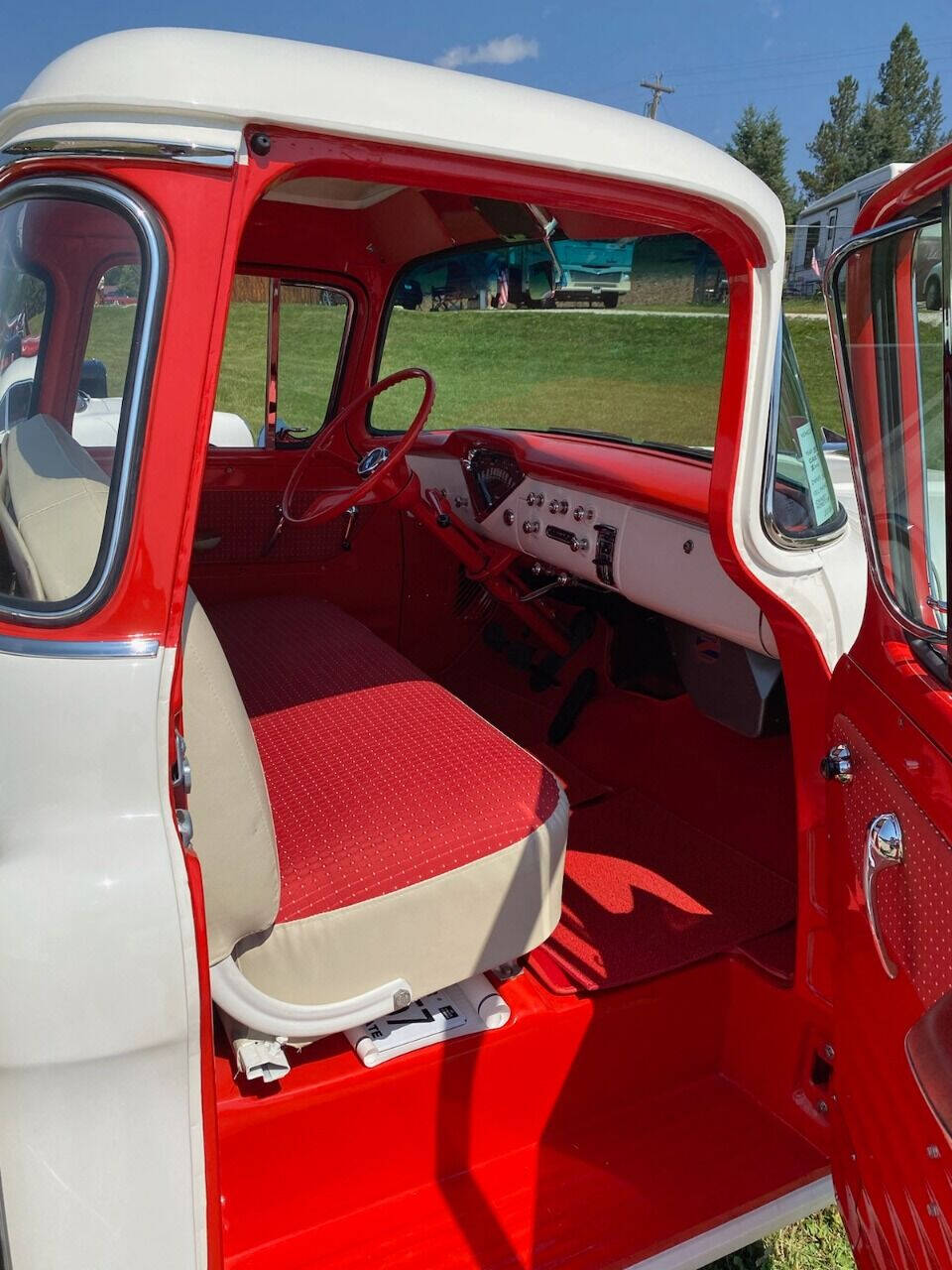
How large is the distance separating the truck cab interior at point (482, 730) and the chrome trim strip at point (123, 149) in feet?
0.22

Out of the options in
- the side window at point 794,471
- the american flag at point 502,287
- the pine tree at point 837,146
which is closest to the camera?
the side window at point 794,471

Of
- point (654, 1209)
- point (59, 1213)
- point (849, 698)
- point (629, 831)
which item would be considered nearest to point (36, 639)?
point (59, 1213)

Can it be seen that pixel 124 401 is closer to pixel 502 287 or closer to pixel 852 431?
pixel 852 431

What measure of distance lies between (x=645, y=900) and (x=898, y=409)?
4.66ft

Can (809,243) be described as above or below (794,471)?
above

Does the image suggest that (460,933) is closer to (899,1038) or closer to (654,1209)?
(654,1209)

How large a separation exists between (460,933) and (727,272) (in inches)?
48.9

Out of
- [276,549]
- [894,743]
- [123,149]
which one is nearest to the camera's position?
[123,149]

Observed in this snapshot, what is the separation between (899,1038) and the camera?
1.29 m

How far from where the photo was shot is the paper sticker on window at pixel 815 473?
69.5 inches

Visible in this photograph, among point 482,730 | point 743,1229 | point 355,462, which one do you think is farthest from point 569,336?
point 743,1229

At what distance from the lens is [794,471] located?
1758 mm

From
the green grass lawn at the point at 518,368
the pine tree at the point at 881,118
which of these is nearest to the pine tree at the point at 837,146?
the pine tree at the point at 881,118

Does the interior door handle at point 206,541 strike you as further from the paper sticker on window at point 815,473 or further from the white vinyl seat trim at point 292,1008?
the paper sticker on window at point 815,473
